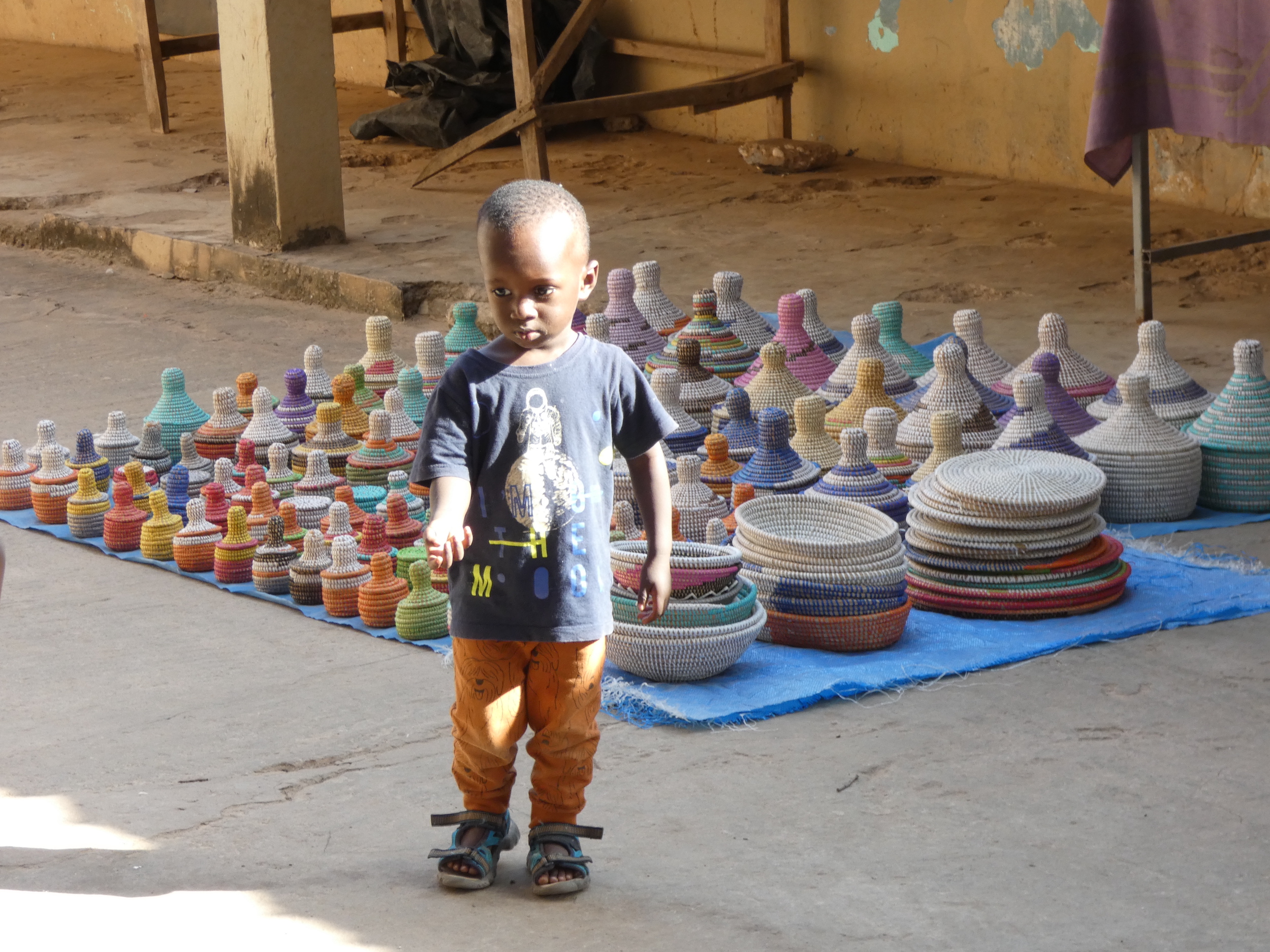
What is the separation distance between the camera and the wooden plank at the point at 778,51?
32.0 ft

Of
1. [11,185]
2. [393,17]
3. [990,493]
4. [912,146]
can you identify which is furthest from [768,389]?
[393,17]

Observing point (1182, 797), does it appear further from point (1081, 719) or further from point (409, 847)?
point (409, 847)

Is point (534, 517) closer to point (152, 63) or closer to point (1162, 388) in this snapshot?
point (1162, 388)

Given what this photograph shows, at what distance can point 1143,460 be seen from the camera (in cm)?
449

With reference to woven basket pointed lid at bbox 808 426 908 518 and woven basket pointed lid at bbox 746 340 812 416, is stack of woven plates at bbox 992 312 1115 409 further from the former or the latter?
woven basket pointed lid at bbox 808 426 908 518

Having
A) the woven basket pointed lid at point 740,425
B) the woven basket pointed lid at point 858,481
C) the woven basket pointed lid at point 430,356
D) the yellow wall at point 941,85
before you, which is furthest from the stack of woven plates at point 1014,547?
the yellow wall at point 941,85

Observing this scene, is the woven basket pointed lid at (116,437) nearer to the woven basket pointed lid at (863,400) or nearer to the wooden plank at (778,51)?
the woven basket pointed lid at (863,400)

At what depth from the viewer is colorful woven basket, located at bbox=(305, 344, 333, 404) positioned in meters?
5.52

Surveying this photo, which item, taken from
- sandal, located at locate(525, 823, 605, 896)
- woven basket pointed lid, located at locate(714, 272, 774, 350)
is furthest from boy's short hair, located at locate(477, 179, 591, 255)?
woven basket pointed lid, located at locate(714, 272, 774, 350)

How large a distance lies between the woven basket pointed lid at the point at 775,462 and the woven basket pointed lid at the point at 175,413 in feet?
5.99

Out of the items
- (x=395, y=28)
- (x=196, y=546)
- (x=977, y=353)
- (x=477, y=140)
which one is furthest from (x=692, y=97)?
(x=196, y=546)

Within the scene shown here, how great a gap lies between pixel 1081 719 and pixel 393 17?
9629mm

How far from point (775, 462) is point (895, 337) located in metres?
1.33

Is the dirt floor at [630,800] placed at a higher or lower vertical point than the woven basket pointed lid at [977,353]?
lower
